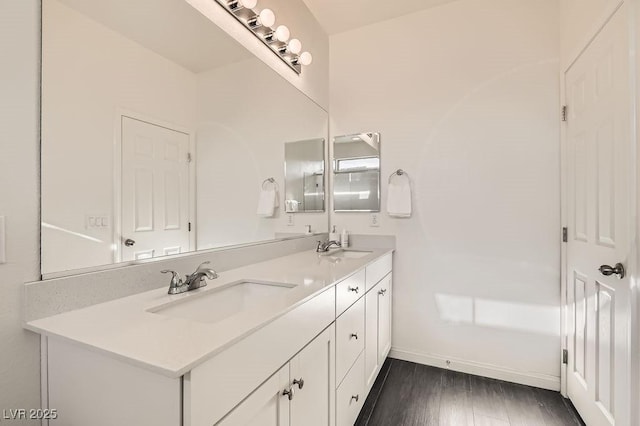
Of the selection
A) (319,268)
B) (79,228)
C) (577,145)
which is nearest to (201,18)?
(79,228)

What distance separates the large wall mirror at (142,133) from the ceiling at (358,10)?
917mm

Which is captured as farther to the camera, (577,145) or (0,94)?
(577,145)

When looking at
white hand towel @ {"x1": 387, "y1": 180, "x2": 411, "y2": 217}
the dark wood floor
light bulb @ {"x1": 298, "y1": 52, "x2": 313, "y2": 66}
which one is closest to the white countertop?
the dark wood floor

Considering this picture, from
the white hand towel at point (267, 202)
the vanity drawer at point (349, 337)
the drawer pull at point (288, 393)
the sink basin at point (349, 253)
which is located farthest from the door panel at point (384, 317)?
the drawer pull at point (288, 393)

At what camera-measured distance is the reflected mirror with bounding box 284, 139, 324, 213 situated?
2.07 m

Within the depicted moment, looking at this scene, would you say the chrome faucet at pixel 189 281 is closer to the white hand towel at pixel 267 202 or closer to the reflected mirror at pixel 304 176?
the white hand towel at pixel 267 202

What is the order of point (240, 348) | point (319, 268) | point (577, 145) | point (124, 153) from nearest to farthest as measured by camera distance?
point (240, 348)
point (124, 153)
point (319, 268)
point (577, 145)

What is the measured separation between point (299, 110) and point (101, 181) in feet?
4.84

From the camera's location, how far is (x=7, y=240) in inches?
29.0

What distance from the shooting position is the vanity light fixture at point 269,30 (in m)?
1.47

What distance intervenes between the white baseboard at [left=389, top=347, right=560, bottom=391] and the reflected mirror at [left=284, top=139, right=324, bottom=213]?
132 cm

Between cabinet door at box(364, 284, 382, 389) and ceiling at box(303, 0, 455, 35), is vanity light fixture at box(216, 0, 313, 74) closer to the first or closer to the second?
ceiling at box(303, 0, 455, 35)

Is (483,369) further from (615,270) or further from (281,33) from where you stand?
(281,33)

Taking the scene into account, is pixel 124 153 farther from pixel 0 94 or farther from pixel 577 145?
pixel 577 145
